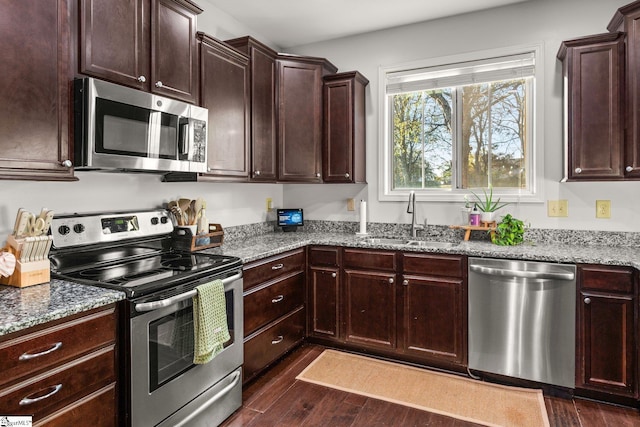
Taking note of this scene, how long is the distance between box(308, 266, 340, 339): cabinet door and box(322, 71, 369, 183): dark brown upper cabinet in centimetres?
81

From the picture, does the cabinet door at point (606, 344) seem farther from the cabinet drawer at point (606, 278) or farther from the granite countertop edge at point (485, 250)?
the granite countertop edge at point (485, 250)

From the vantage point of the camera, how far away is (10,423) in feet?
4.10

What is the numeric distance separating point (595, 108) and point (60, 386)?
316 centimetres

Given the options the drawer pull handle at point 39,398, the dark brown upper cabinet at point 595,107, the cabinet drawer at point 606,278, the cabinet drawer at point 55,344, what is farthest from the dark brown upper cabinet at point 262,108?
the cabinet drawer at point 606,278

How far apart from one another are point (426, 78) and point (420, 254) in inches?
61.5

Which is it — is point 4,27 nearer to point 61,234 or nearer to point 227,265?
point 61,234

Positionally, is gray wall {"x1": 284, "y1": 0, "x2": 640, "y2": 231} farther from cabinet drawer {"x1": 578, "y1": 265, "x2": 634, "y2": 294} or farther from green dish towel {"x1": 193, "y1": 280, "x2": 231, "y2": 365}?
green dish towel {"x1": 193, "y1": 280, "x2": 231, "y2": 365}

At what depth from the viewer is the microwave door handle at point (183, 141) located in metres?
2.27

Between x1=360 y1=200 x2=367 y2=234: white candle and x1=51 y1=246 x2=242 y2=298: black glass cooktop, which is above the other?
x1=360 y1=200 x2=367 y2=234: white candle

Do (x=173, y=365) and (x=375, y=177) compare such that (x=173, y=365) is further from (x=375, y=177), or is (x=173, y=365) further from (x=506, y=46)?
(x=506, y=46)

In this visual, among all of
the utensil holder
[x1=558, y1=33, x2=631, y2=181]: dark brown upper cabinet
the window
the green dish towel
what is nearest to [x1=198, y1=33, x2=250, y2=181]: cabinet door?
the utensil holder

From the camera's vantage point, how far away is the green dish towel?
1.91 m

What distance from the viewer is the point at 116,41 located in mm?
1935

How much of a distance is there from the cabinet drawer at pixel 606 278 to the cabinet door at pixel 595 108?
60 cm
